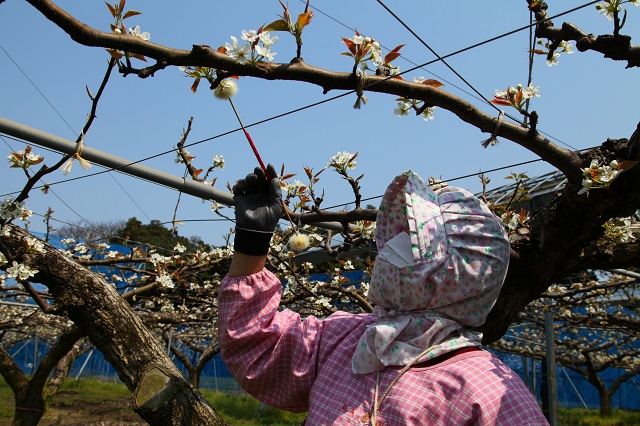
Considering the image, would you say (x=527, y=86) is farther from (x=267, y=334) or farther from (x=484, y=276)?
(x=267, y=334)

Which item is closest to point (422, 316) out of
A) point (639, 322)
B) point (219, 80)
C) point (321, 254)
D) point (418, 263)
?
point (418, 263)

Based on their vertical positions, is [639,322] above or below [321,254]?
below

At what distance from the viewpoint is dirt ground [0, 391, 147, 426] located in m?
8.50

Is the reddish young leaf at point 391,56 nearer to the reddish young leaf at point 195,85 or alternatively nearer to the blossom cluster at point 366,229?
the reddish young leaf at point 195,85

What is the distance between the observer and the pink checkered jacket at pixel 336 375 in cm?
110

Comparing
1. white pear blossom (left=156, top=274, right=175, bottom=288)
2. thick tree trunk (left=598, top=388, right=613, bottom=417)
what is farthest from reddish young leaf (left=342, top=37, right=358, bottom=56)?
thick tree trunk (left=598, top=388, right=613, bottom=417)

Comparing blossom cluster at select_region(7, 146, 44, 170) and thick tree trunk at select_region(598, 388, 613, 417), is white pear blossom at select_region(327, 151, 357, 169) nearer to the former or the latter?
blossom cluster at select_region(7, 146, 44, 170)

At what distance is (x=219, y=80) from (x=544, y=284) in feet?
4.00

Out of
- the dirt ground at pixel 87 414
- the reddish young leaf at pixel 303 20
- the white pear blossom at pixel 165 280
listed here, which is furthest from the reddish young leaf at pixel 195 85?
the dirt ground at pixel 87 414

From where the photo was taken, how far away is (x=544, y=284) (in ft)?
6.50

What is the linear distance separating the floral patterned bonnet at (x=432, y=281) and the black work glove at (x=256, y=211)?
25 cm

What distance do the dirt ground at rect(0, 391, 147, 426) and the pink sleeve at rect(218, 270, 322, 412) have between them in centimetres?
788

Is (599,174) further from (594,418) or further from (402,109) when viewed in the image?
(594,418)

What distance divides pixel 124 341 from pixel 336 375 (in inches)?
42.4
